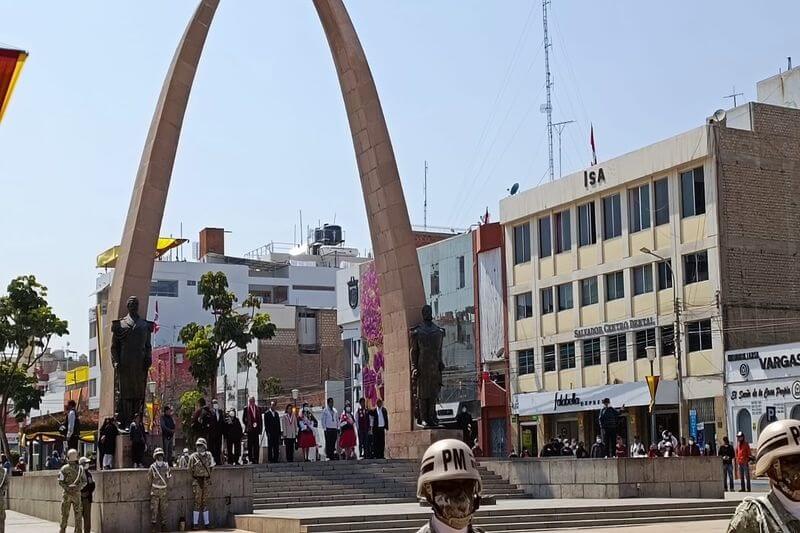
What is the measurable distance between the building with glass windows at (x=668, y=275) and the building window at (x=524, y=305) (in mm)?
1013

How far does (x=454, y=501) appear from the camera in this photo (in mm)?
3627

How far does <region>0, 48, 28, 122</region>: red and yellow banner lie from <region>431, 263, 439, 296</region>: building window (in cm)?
4783

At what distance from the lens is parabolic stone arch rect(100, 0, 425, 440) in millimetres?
29891

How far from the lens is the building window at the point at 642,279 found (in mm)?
45156

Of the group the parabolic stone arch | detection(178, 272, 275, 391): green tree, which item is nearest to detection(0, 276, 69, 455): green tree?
detection(178, 272, 275, 391): green tree

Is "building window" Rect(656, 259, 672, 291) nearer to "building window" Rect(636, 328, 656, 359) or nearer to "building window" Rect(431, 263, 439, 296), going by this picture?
"building window" Rect(636, 328, 656, 359)

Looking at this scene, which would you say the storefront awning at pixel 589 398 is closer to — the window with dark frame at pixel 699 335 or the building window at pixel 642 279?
the window with dark frame at pixel 699 335

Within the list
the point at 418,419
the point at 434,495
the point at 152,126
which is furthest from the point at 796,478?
the point at 152,126

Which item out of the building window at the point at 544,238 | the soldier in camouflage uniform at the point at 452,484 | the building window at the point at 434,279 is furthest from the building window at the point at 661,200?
the soldier in camouflage uniform at the point at 452,484

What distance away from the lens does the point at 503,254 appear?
53656 millimetres

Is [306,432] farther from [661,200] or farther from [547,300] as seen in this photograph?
[547,300]

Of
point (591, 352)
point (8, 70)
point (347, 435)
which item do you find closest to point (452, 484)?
point (8, 70)

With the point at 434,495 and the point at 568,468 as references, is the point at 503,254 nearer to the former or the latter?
the point at 568,468

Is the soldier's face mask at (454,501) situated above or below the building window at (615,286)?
below
